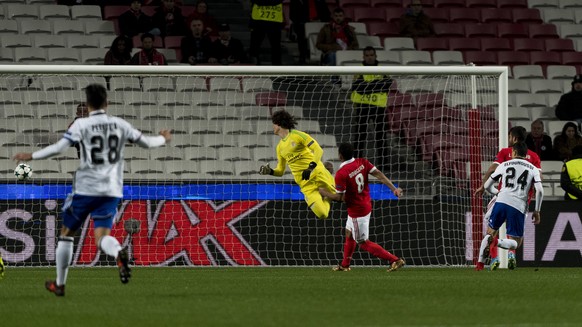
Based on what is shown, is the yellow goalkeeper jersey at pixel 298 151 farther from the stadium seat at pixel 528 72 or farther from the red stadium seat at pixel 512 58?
the red stadium seat at pixel 512 58

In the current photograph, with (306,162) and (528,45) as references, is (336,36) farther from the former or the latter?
(306,162)

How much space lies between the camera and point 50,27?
20.6 meters

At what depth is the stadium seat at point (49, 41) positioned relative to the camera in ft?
66.3

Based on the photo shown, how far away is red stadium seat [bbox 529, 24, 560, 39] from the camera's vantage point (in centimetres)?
2345

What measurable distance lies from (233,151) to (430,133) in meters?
3.12

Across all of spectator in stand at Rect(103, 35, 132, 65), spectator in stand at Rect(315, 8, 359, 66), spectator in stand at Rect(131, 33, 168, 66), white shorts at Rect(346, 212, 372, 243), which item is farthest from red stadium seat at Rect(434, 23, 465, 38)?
white shorts at Rect(346, 212, 372, 243)

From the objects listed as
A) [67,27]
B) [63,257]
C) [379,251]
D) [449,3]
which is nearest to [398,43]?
[449,3]

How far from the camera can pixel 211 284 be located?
1218cm

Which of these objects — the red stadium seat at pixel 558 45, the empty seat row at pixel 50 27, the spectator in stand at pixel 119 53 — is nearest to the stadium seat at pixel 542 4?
the red stadium seat at pixel 558 45

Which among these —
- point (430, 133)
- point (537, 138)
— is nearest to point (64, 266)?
point (430, 133)

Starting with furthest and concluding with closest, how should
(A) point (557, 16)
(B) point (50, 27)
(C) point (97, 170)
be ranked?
(A) point (557, 16) < (B) point (50, 27) < (C) point (97, 170)

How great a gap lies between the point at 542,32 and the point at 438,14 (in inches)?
81.2

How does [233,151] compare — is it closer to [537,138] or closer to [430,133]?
[430,133]

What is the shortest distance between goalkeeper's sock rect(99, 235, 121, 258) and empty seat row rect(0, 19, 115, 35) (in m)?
11.2
